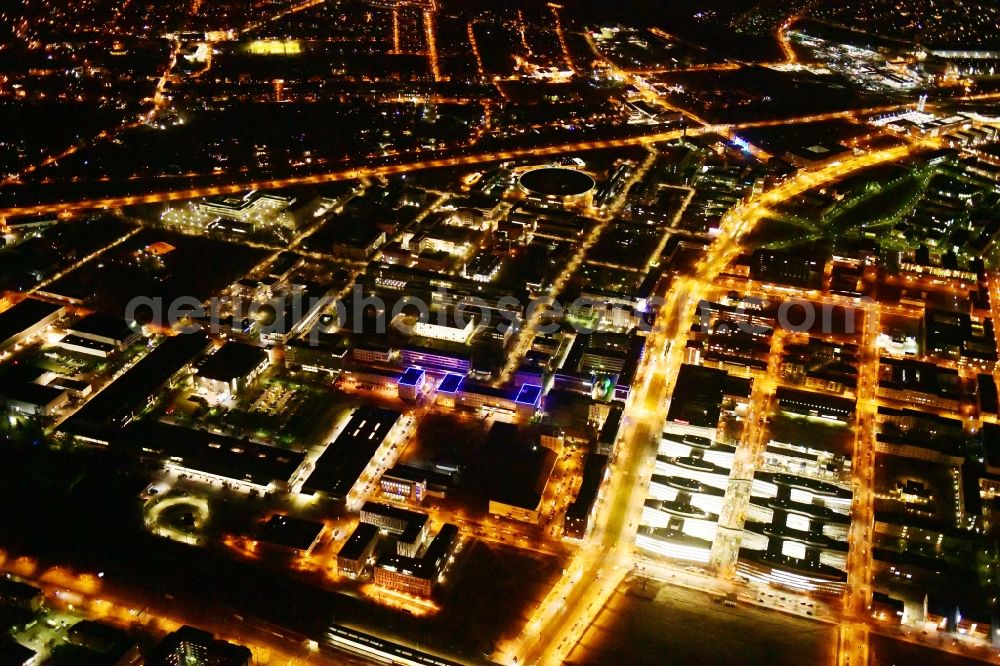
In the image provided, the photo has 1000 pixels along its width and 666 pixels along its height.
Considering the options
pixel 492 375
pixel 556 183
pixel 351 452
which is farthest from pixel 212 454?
pixel 556 183

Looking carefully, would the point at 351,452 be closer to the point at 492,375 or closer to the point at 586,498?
the point at 492,375

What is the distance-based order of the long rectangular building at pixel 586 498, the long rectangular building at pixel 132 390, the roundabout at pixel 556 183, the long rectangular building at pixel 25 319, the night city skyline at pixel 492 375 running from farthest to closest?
1. the roundabout at pixel 556 183
2. the long rectangular building at pixel 25 319
3. the long rectangular building at pixel 132 390
4. the long rectangular building at pixel 586 498
5. the night city skyline at pixel 492 375

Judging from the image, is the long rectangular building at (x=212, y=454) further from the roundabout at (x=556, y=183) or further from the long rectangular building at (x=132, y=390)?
the roundabout at (x=556, y=183)

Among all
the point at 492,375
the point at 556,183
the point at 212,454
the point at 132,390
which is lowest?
the point at 212,454

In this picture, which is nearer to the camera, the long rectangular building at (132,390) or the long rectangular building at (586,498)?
the long rectangular building at (586,498)

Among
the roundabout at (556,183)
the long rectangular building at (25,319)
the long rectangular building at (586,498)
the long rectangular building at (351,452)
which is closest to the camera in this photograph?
the long rectangular building at (586,498)

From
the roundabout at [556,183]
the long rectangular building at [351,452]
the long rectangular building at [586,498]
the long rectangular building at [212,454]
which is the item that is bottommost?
the long rectangular building at [212,454]

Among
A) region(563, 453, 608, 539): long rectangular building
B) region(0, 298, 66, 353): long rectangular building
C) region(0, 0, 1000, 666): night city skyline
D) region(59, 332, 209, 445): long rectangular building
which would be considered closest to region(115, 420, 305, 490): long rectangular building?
region(0, 0, 1000, 666): night city skyline

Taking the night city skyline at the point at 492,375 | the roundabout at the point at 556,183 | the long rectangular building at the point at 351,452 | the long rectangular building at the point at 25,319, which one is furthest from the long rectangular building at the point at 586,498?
the long rectangular building at the point at 25,319
